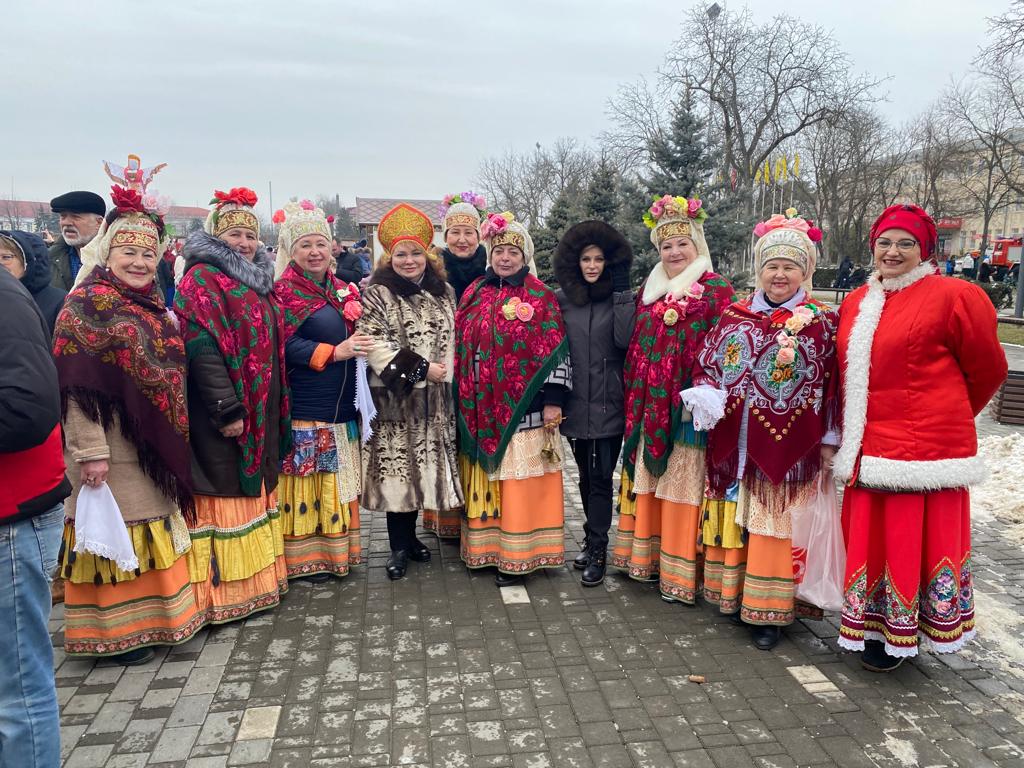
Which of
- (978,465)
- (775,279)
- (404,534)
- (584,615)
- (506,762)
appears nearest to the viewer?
(506,762)

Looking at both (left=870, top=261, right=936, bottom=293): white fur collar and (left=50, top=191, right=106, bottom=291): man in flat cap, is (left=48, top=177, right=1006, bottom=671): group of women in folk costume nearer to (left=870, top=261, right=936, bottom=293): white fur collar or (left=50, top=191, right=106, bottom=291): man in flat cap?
(left=870, top=261, right=936, bottom=293): white fur collar

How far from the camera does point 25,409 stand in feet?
6.46

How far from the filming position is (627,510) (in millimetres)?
4359

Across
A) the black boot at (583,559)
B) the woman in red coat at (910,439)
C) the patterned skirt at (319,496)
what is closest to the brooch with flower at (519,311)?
the patterned skirt at (319,496)

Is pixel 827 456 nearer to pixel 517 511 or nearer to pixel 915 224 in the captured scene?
pixel 915 224

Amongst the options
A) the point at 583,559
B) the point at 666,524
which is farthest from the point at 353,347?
the point at 666,524

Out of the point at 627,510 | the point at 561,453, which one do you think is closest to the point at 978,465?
the point at 627,510

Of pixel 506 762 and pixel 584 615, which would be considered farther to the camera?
pixel 584 615

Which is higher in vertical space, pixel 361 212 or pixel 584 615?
pixel 361 212

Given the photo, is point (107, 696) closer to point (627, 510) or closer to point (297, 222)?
point (297, 222)

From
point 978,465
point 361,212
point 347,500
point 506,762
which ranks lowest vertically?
point 506,762

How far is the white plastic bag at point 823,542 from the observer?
352 cm

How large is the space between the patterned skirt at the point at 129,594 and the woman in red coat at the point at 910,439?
3.29m

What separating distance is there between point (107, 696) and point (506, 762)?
1877mm
